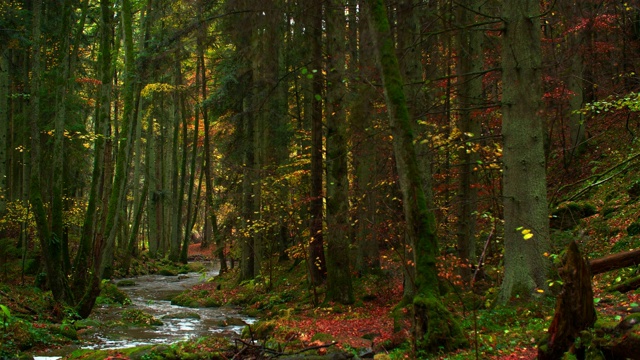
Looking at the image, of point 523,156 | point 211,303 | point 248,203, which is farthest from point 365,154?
point 211,303

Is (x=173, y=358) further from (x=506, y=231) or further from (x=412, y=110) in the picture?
(x=412, y=110)

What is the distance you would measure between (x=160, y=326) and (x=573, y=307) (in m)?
10.5

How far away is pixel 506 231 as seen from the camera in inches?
306

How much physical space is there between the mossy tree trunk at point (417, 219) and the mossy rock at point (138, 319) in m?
8.44

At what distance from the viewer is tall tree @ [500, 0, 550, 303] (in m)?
7.55

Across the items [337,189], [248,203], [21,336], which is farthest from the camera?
[248,203]

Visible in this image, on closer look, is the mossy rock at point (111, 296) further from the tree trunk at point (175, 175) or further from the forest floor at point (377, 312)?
the tree trunk at point (175, 175)

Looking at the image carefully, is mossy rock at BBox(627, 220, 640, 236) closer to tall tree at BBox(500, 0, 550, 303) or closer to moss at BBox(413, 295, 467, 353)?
tall tree at BBox(500, 0, 550, 303)

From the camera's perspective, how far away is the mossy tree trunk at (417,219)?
6.39 metres

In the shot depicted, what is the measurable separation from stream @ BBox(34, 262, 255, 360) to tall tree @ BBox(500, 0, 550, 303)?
20.4 feet

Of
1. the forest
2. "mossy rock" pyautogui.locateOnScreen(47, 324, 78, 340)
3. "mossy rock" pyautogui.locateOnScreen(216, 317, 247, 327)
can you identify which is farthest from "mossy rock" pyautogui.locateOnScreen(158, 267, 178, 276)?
"mossy rock" pyautogui.locateOnScreen(47, 324, 78, 340)

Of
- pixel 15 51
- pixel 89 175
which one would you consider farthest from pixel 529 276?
pixel 89 175

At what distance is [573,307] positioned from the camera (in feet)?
15.6

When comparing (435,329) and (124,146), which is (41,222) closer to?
(124,146)
